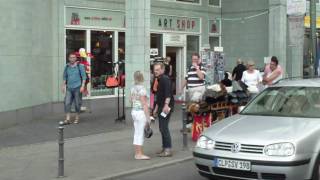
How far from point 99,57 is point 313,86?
1135 centimetres

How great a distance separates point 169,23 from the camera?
22.1 metres

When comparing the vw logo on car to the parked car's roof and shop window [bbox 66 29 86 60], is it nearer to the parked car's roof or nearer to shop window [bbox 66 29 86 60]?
the parked car's roof

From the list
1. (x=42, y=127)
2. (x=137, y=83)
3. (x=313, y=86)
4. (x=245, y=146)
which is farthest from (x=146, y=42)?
(x=245, y=146)

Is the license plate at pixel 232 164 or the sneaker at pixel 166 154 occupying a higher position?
the license plate at pixel 232 164

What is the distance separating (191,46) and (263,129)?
52.3 ft

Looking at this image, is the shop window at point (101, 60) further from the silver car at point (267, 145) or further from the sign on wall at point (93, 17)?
the silver car at point (267, 145)

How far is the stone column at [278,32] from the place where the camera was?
911 inches

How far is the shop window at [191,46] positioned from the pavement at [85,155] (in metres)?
8.57

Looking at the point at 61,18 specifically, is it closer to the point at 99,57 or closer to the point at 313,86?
the point at 99,57

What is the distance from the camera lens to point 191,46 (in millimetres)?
23625

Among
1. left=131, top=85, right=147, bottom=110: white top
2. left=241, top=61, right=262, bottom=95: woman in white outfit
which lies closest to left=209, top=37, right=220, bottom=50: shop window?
left=241, top=61, right=262, bottom=95: woman in white outfit

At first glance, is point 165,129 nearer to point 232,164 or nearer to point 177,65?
point 232,164

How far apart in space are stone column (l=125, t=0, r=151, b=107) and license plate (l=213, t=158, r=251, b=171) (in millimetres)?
7994

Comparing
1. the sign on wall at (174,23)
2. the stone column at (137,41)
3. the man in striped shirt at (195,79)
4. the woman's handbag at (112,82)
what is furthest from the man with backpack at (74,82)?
the sign on wall at (174,23)
